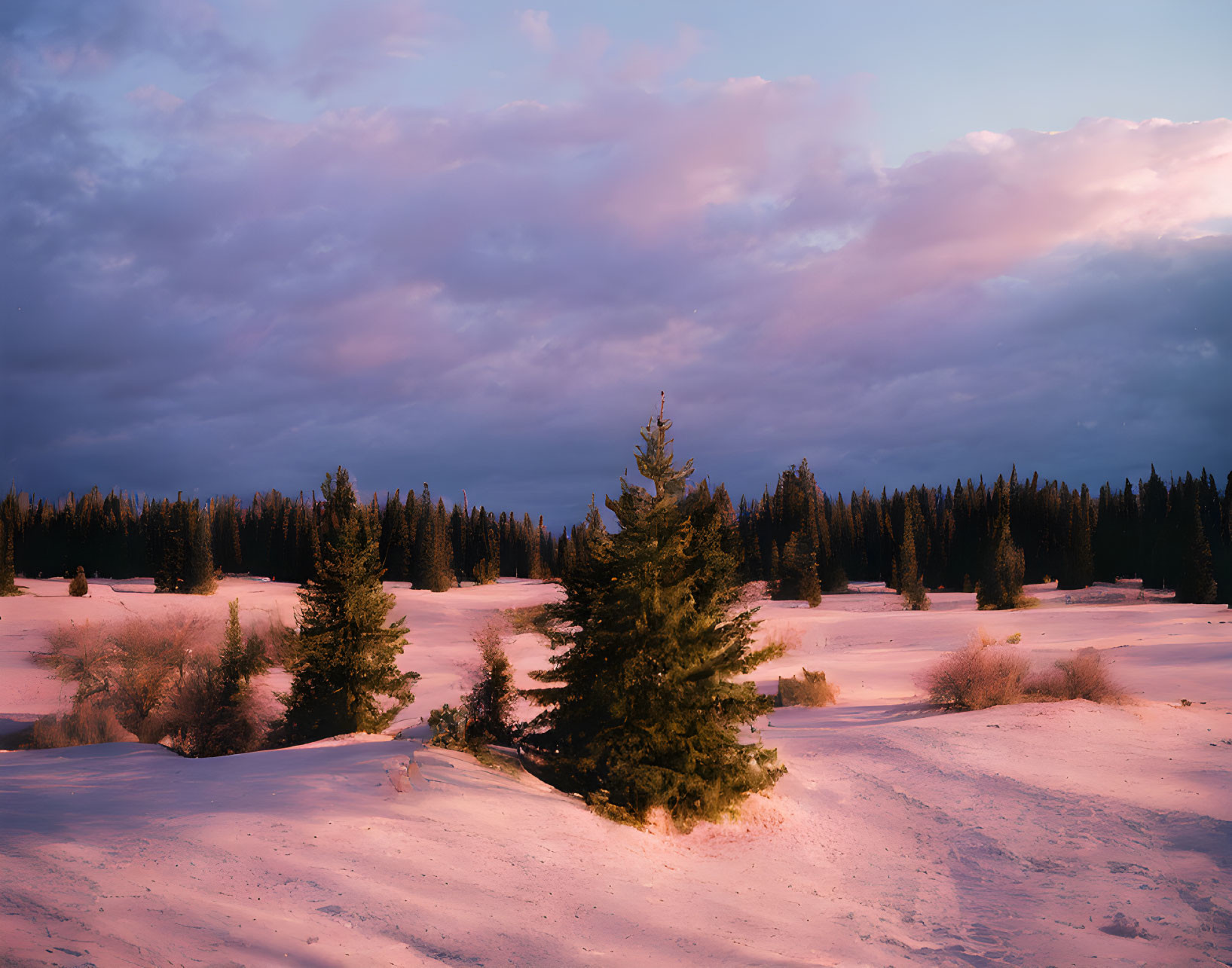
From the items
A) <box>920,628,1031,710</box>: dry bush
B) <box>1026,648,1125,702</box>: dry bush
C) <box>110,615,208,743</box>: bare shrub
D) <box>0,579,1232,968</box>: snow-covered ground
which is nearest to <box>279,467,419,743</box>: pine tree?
<box>0,579,1232,968</box>: snow-covered ground

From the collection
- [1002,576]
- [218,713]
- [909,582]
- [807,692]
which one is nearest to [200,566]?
[218,713]

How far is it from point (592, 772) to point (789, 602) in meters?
42.6

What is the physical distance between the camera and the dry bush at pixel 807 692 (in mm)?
26281

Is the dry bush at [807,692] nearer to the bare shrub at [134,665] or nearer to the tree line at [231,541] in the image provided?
the bare shrub at [134,665]

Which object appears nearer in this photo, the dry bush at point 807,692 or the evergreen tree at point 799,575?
the dry bush at point 807,692

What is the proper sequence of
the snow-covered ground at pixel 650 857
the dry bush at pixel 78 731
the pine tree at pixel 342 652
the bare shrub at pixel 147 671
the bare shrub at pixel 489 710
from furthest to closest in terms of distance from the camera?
the bare shrub at pixel 147 671 < the pine tree at pixel 342 652 < the dry bush at pixel 78 731 < the bare shrub at pixel 489 710 < the snow-covered ground at pixel 650 857

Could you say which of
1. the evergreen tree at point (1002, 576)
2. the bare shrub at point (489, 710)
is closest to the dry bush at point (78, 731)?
the bare shrub at point (489, 710)

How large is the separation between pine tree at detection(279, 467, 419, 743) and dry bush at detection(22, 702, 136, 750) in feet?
12.8

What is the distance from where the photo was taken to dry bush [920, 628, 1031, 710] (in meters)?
22.1

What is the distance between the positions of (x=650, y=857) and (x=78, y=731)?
15.6 metres

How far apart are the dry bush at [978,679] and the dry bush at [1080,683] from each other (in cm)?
59

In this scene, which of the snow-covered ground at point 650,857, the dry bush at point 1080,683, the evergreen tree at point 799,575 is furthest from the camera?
the evergreen tree at point 799,575

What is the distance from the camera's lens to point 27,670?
3011 centimetres

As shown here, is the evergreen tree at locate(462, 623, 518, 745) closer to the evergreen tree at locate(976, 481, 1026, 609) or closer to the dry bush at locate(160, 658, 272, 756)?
the dry bush at locate(160, 658, 272, 756)
